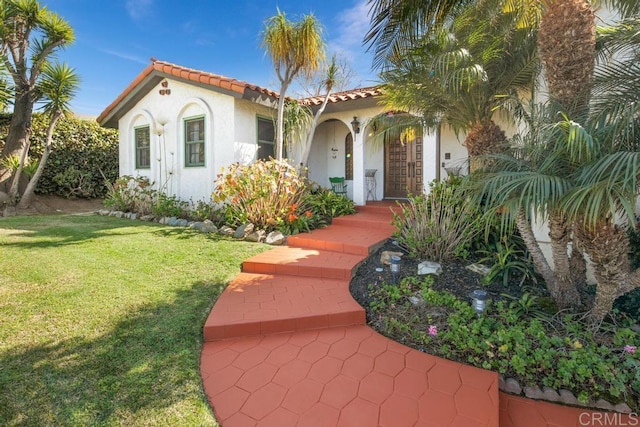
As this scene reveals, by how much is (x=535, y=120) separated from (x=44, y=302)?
21.0 ft

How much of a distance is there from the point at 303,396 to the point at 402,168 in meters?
9.86

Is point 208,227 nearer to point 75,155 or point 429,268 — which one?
point 429,268

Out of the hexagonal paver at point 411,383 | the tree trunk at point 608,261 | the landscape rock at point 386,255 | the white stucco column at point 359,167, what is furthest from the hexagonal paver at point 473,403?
the white stucco column at point 359,167

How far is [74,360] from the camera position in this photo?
3090mm

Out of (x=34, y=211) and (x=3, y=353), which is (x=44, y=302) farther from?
(x=34, y=211)

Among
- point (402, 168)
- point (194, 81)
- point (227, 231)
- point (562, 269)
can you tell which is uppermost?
point (194, 81)

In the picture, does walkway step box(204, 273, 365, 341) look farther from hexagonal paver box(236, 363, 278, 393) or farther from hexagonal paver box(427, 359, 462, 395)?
hexagonal paver box(427, 359, 462, 395)

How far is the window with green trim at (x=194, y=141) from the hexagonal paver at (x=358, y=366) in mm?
8906

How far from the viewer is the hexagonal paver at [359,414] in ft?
8.29

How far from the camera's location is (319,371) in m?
3.16

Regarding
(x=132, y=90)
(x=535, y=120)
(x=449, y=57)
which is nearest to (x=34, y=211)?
(x=132, y=90)

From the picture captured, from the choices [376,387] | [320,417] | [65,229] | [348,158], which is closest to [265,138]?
[348,158]

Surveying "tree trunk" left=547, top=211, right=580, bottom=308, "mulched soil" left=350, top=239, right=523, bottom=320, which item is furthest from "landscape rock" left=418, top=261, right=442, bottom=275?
"tree trunk" left=547, top=211, right=580, bottom=308

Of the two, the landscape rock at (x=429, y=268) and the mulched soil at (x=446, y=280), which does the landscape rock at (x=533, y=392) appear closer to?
the mulched soil at (x=446, y=280)
